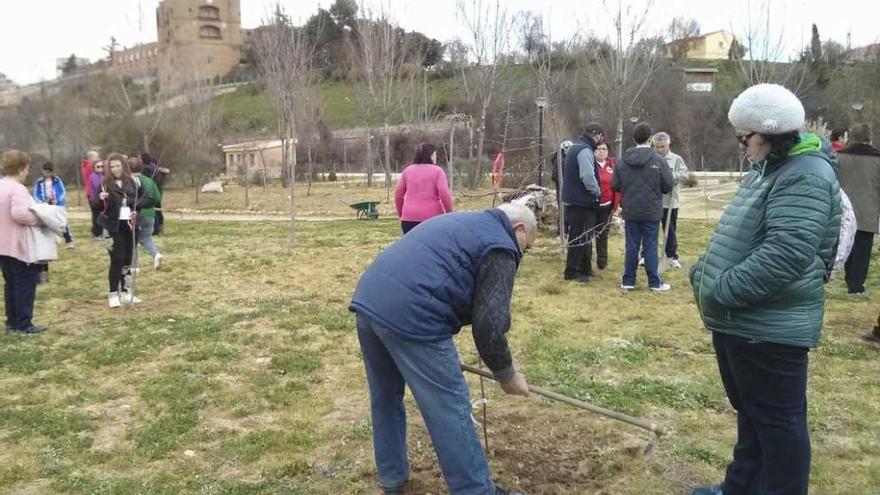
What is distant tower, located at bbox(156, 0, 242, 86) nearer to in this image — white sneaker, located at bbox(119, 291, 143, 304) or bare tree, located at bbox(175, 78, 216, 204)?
bare tree, located at bbox(175, 78, 216, 204)

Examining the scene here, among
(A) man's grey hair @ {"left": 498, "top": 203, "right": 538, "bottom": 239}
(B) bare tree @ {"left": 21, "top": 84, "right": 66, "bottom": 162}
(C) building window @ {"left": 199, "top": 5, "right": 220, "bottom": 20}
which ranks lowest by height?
(A) man's grey hair @ {"left": 498, "top": 203, "right": 538, "bottom": 239}

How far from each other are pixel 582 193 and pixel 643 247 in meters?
0.91

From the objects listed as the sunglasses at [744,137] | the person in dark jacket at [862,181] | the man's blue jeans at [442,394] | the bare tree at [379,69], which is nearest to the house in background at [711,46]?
the bare tree at [379,69]

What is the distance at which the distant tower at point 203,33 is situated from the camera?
73938 millimetres

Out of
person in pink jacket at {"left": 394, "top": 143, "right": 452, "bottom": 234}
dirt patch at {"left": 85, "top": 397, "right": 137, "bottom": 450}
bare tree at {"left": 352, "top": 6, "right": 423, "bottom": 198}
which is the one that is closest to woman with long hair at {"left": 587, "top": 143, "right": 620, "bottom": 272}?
person in pink jacket at {"left": 394, "top": 143, "right": 452, "bottom": 234}

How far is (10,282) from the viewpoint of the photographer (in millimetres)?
6438

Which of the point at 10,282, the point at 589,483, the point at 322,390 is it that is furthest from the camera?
the point at 10,282

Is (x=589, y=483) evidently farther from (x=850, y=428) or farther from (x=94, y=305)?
(x=94, y=305)

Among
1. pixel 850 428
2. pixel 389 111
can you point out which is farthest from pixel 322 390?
pixel 389 111

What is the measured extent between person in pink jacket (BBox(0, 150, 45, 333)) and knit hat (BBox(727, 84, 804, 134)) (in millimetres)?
5977

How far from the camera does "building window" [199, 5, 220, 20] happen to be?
8119 cm

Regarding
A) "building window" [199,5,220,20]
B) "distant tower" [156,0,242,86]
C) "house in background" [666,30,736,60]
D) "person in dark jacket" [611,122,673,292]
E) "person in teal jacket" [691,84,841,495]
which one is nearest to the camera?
"person in teal jacket" [691,84,841,495]

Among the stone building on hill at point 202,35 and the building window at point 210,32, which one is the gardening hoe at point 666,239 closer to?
the stone building on hill at point 202,35

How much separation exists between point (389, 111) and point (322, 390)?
23.9 meters
